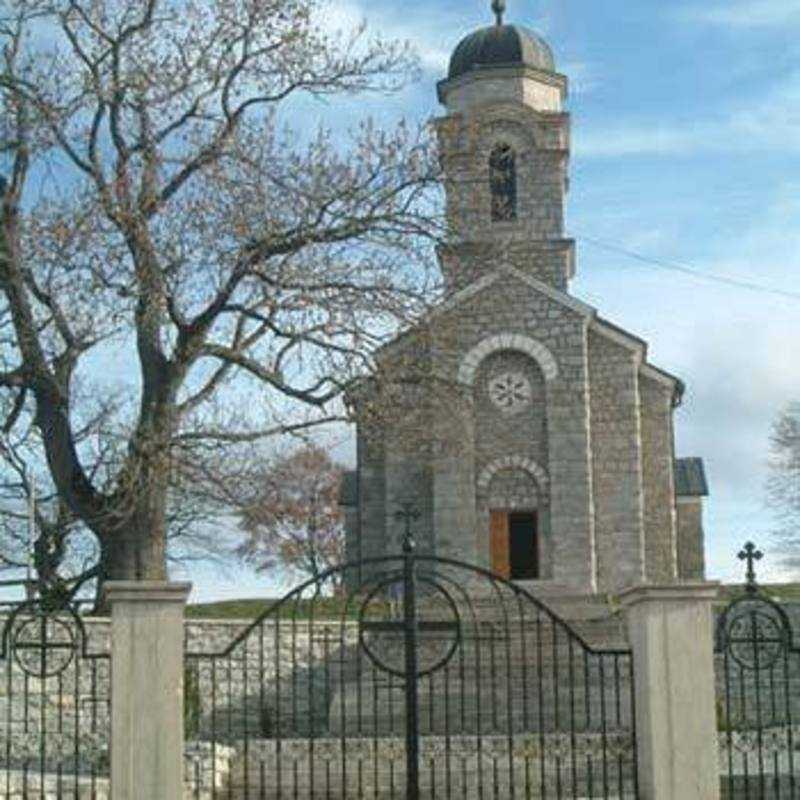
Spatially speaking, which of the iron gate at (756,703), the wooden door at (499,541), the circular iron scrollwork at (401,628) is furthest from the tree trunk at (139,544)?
the wooden door at (499,541)

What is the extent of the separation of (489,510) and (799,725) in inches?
653

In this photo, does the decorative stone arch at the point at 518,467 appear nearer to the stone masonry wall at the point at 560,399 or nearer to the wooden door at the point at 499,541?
the stone masonry wall at the point at 560,399

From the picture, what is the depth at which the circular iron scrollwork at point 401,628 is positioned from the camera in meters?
13.2

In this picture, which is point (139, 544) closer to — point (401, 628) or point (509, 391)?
point (401, 628)

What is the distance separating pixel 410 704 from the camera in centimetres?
1268

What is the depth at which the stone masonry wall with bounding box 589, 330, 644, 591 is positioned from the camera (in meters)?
37.1

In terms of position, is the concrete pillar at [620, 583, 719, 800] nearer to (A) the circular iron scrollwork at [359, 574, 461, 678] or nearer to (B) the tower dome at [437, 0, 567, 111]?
(A) the circular iron scrollwork at [359, 574, 461, 678]

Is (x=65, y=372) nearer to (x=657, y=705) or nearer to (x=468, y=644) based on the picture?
(x=468, y=644)

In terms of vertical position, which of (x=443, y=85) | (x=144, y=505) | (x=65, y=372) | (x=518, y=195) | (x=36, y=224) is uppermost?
(x=443, y=85)

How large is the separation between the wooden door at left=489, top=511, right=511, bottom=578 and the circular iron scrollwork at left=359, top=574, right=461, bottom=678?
2991 millimetres

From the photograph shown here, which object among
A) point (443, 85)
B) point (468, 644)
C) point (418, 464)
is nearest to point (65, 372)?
point (468, 644)

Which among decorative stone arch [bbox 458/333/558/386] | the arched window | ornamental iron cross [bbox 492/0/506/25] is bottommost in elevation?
decorative stone arch [bbox 458/333/558/386]

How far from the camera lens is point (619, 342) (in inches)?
1505

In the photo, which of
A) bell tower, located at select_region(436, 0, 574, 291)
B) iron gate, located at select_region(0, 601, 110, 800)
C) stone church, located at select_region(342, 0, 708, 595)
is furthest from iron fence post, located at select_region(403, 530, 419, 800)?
bell tower, located at select_region(436, 0, 574, 291)
